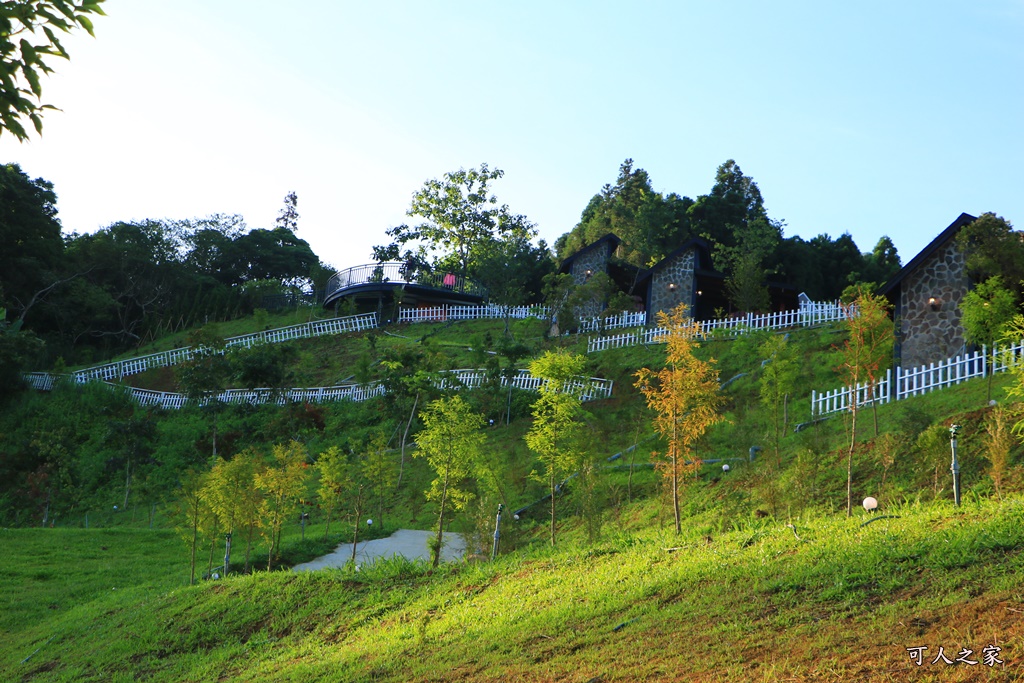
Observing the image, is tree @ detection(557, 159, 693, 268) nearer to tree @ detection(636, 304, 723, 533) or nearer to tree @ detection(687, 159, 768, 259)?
tree @ detection(687, 159, 768, 259)

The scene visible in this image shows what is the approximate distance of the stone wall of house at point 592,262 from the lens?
4228cm

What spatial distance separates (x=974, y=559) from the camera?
8.05 metres

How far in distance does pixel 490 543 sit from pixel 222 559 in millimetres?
7254

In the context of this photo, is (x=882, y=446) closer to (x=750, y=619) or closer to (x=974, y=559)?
(x=974, y=559)

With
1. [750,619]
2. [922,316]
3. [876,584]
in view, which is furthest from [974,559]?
[922,316]

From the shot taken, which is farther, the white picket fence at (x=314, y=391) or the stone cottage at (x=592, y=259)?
the stone cottage at (x=592, y=259)

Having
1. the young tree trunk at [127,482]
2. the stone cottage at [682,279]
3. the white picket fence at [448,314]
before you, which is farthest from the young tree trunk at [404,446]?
the white picket fence at [448,314]

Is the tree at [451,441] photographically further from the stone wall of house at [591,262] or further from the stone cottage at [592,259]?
the stone cottage at [592,259]

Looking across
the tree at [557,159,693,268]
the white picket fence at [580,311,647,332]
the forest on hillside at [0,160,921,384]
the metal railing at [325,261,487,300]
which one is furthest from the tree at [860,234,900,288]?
the metal railing at [325,261,487,300]

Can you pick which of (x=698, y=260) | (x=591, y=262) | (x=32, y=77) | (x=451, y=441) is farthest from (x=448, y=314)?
(x=32, y=77)

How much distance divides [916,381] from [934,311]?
228 cm

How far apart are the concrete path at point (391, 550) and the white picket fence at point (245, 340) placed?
79.0 feet

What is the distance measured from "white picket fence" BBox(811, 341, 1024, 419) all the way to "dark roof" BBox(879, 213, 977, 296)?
7.80 feet

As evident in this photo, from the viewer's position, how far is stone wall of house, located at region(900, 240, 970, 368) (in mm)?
22391
